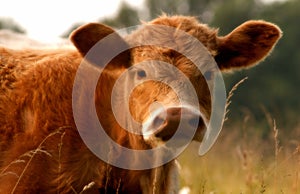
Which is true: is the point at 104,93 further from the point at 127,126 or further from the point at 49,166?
the point at 49,166

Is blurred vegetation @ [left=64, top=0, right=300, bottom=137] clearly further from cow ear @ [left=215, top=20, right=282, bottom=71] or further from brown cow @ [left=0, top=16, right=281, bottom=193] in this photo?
brown cow @ [left=0, top=16, right=281, bottom=193]

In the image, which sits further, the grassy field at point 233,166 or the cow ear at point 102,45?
the grassy field at point 233,166

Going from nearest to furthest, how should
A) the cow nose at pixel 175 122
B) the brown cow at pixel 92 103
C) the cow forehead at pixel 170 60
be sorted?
1. the cow nose at pixel 175 122
2. the brown cow at pixel 92 103
3. the cow forehead at pixel 170 60

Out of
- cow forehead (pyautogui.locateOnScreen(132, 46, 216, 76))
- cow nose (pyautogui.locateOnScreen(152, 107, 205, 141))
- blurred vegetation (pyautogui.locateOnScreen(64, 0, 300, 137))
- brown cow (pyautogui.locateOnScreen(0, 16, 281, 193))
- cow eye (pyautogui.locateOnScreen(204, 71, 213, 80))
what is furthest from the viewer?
blurred vegetation (pyautogui.locateOnScreen(64, 0, 300, 137))

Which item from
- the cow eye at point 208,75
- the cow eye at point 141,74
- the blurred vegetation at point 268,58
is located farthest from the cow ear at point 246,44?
the blurred vegetation at point 268,58

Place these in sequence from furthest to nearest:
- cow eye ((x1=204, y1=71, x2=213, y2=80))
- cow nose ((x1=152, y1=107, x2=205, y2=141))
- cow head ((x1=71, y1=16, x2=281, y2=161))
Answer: cow eye ((x1=204, y1=71, x2=213, y2=80)), cow head ((x1=71, y1=16, x2=281, y2=161)), cow nose ((x1=152, y1=107, x2=205, y2=141))

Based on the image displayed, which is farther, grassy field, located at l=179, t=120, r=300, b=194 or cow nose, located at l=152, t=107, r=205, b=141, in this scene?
grassy field, located at l=179, t=120, r=300, b=194

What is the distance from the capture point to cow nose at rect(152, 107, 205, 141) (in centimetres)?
474

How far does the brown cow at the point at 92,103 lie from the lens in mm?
5410

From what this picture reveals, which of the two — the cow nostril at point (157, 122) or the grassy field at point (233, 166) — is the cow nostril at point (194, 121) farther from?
the grassy field at point (233, 166)

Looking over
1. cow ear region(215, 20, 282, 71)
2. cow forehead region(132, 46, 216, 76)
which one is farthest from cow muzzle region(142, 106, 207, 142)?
cow ear region(215, 20, 282, 71)

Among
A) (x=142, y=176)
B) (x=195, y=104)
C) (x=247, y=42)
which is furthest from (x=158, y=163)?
(x=247, y=42)

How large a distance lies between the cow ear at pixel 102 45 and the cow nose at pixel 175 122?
1195 millimetres

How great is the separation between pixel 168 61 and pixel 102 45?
701mm
